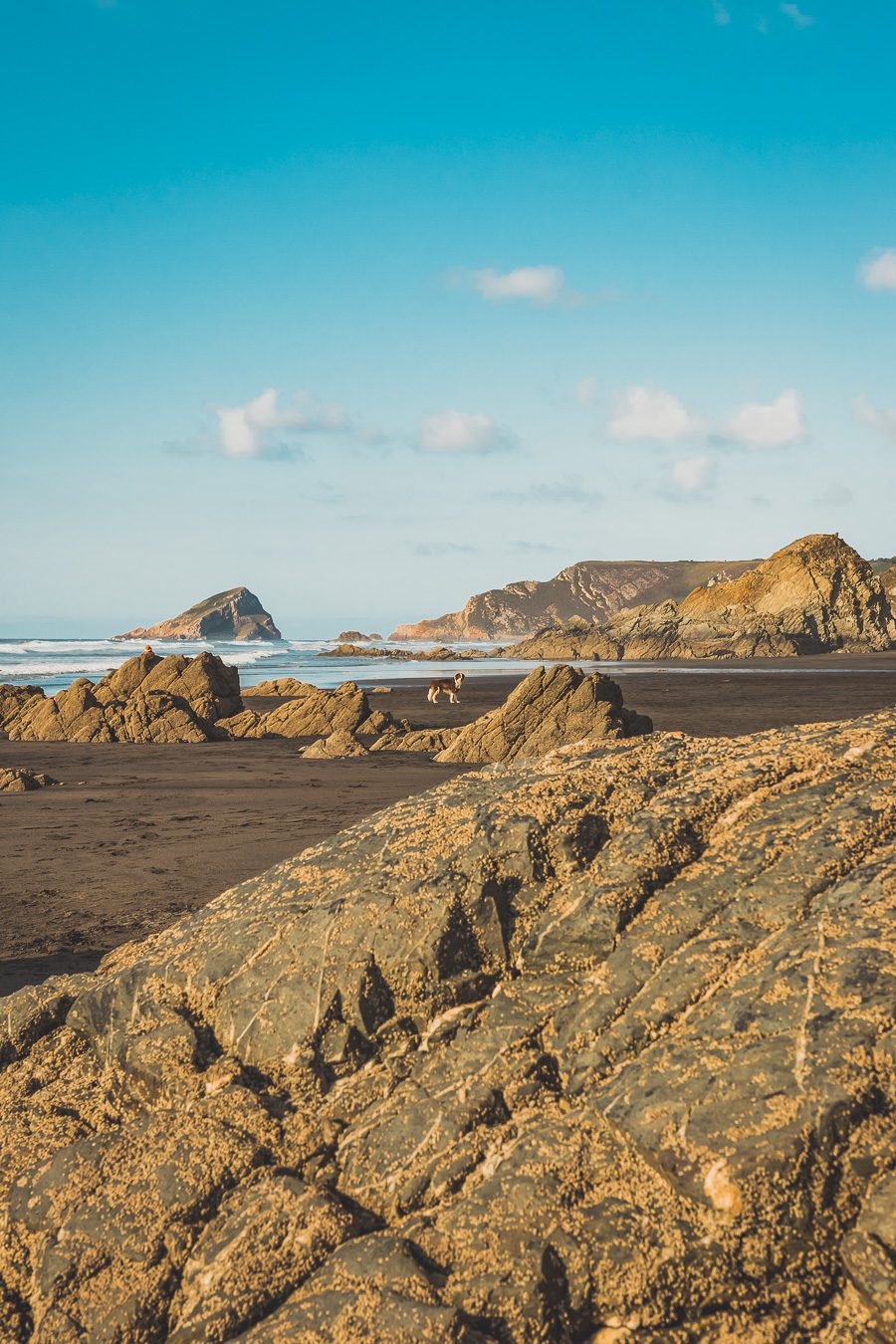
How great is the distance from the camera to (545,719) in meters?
19.7

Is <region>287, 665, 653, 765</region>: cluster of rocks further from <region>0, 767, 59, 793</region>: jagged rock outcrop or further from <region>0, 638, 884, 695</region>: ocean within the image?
<region>0, 638, 884, 695</region>: ocean

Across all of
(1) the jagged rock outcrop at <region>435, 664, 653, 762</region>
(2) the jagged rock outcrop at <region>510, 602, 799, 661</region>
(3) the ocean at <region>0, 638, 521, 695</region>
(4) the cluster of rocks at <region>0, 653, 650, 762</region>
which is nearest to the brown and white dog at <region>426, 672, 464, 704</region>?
(4) the cluster of rocks at <region>0, 653, 650, 762</region>

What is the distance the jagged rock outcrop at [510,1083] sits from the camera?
9.66 feet

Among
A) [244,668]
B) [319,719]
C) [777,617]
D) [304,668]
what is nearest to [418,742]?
[319,719]

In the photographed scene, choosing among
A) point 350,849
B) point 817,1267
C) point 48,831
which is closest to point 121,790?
point 48,831

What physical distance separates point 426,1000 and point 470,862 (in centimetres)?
64

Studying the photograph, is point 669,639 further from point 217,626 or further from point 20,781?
point 217,626

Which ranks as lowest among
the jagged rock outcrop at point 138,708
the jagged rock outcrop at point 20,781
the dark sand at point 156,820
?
the dark sand at point 156,820

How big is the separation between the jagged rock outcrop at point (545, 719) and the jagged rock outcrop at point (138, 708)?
29.4ft

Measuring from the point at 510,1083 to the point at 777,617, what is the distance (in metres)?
87.4

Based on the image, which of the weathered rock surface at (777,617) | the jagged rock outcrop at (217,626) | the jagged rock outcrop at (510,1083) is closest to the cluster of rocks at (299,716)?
the jagged rock outcrop at (510,1083)

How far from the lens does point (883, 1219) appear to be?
9.41 feet

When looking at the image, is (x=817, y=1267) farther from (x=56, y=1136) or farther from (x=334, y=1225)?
(x=56, y=1136)

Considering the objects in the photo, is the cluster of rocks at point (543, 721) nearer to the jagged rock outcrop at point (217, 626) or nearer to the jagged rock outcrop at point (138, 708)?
the jagged rock outcrop at point (138, 708)
